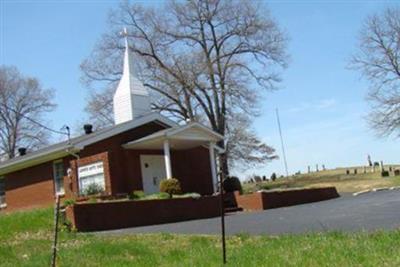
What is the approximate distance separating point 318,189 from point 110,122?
2134cm

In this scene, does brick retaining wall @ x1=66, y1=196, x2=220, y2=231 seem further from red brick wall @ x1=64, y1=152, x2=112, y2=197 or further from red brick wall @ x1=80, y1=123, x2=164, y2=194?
red brick wall @ x1=80, y1=123, x2=164, y2=194

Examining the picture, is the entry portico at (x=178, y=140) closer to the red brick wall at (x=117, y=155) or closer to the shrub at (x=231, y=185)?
the red brick wall at (x=117, y=155)

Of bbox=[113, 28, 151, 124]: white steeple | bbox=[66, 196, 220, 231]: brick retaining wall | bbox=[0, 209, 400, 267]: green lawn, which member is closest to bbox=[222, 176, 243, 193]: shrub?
bbox=[113, 28, 151, 124]: white steeple

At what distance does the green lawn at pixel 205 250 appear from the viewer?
8.14 metres

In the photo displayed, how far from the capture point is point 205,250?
10.4 metres

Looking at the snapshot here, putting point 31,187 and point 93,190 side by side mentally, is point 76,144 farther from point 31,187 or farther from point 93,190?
point 31,187

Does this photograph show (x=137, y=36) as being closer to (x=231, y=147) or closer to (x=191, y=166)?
(x=231, y=147)

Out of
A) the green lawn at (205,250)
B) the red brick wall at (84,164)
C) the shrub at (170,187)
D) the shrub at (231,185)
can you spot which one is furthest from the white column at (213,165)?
the green lawn at (205,250)

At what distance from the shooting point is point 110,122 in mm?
45875

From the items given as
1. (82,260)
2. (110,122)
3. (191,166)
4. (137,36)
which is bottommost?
(82,260)

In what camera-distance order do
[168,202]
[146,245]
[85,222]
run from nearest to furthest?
[146,245]
[85,222]
[168,202]

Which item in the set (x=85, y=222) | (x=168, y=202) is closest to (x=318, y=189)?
(x=168, y=202)

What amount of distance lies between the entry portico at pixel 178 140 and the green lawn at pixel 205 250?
1141 cm

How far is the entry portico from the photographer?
86.3 ft
